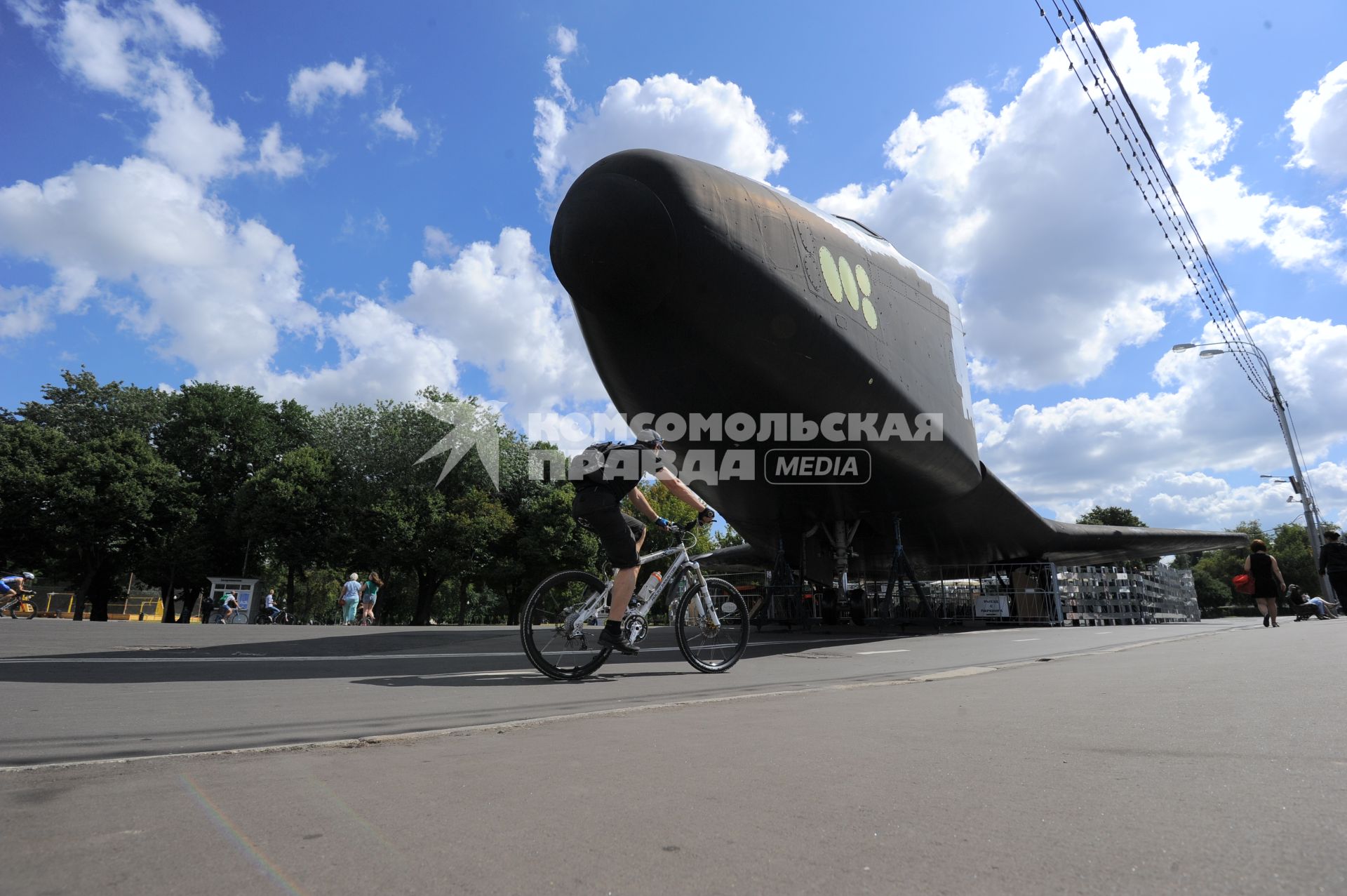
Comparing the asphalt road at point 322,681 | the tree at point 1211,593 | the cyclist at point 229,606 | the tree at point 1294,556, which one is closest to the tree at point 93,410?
the cyclist at point 229,606

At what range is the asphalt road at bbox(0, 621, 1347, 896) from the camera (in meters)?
1.21

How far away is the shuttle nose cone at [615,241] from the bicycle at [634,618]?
3.16 m

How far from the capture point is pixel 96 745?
236 cm

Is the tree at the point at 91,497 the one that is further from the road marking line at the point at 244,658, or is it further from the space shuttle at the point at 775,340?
the road marking line at the point at 244,658

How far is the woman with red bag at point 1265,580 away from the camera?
1094 cm

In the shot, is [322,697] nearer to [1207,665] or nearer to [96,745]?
[96,745]

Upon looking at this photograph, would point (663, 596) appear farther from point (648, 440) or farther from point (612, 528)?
point (648, 440)

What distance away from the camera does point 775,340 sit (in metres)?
8.12

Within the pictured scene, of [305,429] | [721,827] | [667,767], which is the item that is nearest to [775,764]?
[667,767]

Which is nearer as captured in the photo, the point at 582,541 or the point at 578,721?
the point at 578,721

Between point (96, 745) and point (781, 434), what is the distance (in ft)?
27.1

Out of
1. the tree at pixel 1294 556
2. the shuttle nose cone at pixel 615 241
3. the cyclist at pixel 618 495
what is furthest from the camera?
the tree at pixel 1294 556

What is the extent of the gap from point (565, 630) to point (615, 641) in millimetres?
343

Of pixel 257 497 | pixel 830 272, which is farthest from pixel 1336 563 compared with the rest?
pixel 257 497
